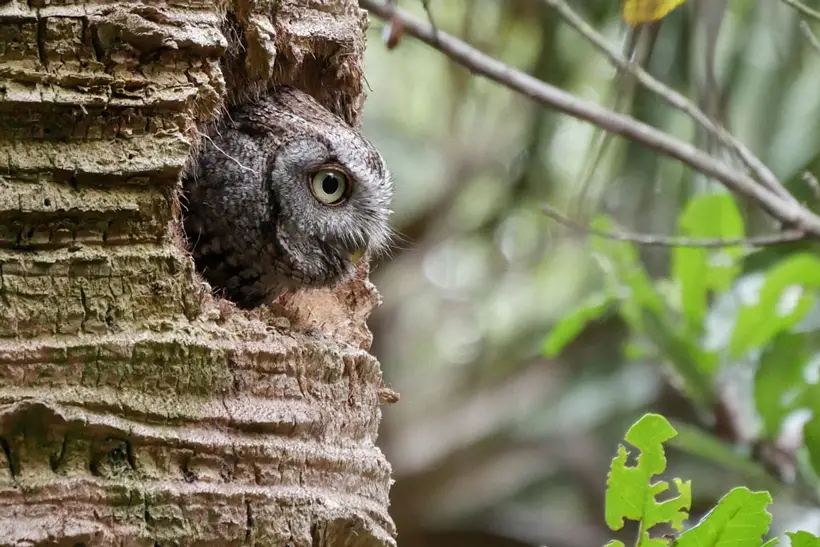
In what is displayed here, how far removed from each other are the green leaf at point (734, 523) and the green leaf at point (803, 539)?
4 centimetres

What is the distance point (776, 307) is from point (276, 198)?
1.78m

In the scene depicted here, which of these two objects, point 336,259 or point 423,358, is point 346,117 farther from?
point 423,358

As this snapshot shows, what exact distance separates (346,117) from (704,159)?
0.95 meters

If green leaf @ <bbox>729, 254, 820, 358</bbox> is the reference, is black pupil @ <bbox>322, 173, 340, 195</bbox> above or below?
above

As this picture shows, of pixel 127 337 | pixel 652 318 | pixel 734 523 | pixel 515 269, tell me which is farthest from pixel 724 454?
pixel 515 269

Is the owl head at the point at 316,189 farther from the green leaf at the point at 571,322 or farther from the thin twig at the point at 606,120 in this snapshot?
the green leaf at the point at 571,322

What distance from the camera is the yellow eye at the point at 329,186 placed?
2.30 meters

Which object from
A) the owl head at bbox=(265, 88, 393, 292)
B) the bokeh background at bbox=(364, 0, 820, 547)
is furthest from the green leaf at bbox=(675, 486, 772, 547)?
the bokeh background at bbox=(364, 0, 820, 547)

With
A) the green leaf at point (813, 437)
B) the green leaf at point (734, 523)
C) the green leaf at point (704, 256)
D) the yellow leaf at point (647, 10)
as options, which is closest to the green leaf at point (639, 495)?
the green leaf at point (734, 523)

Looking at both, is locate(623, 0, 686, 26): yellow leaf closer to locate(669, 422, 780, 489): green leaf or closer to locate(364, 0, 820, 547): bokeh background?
locate(669, 422, 780, 489): green leaf

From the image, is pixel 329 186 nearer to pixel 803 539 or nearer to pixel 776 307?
pixel 803 539

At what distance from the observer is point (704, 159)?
2334 mm

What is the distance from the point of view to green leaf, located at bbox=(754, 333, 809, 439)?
2941 millimetres

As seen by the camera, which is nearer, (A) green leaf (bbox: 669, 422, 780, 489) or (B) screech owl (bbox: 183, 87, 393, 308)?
(B) screech owl (bbox: 183, 87, 393, 308)
